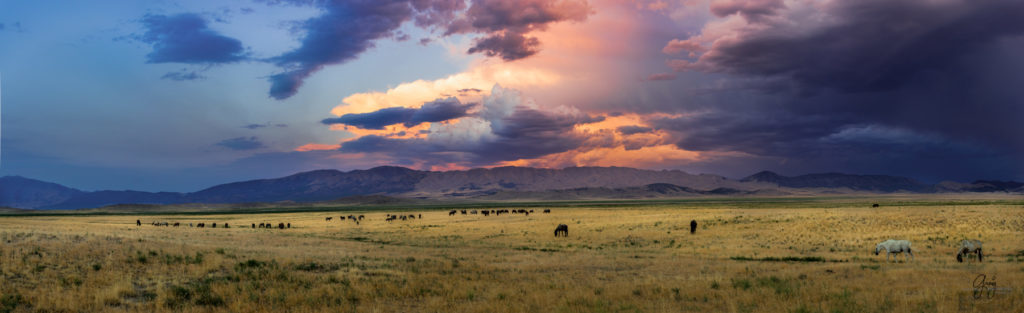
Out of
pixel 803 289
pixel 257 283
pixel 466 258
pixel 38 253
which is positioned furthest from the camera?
pixel 466 258

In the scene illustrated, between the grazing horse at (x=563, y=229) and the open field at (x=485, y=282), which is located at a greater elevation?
the open field at (x=485, y=282)

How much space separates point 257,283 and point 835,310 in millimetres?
16120

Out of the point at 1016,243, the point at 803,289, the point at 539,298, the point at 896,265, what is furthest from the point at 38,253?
the point at 1016,243

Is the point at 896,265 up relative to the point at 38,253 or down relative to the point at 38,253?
down

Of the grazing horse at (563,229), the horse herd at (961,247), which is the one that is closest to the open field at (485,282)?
the horse herd at (961,247)

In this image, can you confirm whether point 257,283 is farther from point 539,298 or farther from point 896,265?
point 896,265

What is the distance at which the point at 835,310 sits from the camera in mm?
12672
